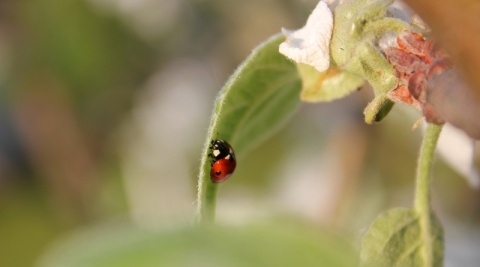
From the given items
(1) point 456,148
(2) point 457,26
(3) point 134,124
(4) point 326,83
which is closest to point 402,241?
(4) point 326,83

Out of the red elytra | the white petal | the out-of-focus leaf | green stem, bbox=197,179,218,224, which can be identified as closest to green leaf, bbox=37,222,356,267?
the out-of-focus leaf

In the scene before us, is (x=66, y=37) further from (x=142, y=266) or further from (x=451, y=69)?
(x=142, y=266)

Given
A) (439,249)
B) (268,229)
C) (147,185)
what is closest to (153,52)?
(147,185)

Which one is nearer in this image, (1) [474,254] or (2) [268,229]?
(2) [268,229]

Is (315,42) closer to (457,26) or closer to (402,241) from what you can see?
(402,241)

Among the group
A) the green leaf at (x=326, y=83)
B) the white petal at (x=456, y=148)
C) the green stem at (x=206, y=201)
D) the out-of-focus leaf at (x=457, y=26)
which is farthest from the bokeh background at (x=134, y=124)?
the out-of-focus leaf at (x=457, y=26)

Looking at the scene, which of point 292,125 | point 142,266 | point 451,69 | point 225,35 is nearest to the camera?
point 142,266

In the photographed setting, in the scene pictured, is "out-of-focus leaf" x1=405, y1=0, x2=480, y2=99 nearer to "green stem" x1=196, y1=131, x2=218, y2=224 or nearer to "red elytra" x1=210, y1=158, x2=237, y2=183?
"green stem" x1=196, y1=131, x2=218, y2=224
